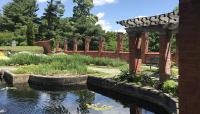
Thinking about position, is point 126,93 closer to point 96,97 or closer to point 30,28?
point 96,97

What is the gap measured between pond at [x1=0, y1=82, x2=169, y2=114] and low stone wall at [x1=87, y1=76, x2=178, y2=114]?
0.40m

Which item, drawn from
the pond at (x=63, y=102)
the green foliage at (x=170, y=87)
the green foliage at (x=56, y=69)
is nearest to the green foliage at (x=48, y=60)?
the green foliage at (x=56, y=69)

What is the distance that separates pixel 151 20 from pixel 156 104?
3683 millimetres

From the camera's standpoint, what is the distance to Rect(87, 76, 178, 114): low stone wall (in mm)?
12042

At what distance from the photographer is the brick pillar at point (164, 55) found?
15.4 m

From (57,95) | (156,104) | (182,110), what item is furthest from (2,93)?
(182,110)

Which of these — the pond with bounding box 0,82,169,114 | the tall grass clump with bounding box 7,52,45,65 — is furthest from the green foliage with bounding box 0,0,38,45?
the pond with bounding box 0,82,169,114

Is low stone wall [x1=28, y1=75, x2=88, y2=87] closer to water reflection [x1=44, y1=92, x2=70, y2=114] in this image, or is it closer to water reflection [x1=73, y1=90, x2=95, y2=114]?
water reflection [x1=73, y1=90, x2=95, y2=114]

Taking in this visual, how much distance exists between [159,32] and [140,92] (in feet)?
9.07

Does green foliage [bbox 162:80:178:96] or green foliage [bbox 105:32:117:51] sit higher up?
green foliage [bbox 105:32:117:51]

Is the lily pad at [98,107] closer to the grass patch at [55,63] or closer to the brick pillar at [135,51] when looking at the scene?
the brick pillar at [135,51]

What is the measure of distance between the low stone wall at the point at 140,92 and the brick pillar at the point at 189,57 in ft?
22.4

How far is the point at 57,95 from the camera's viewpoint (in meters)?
17.1

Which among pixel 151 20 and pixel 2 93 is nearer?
pixel 151 20
